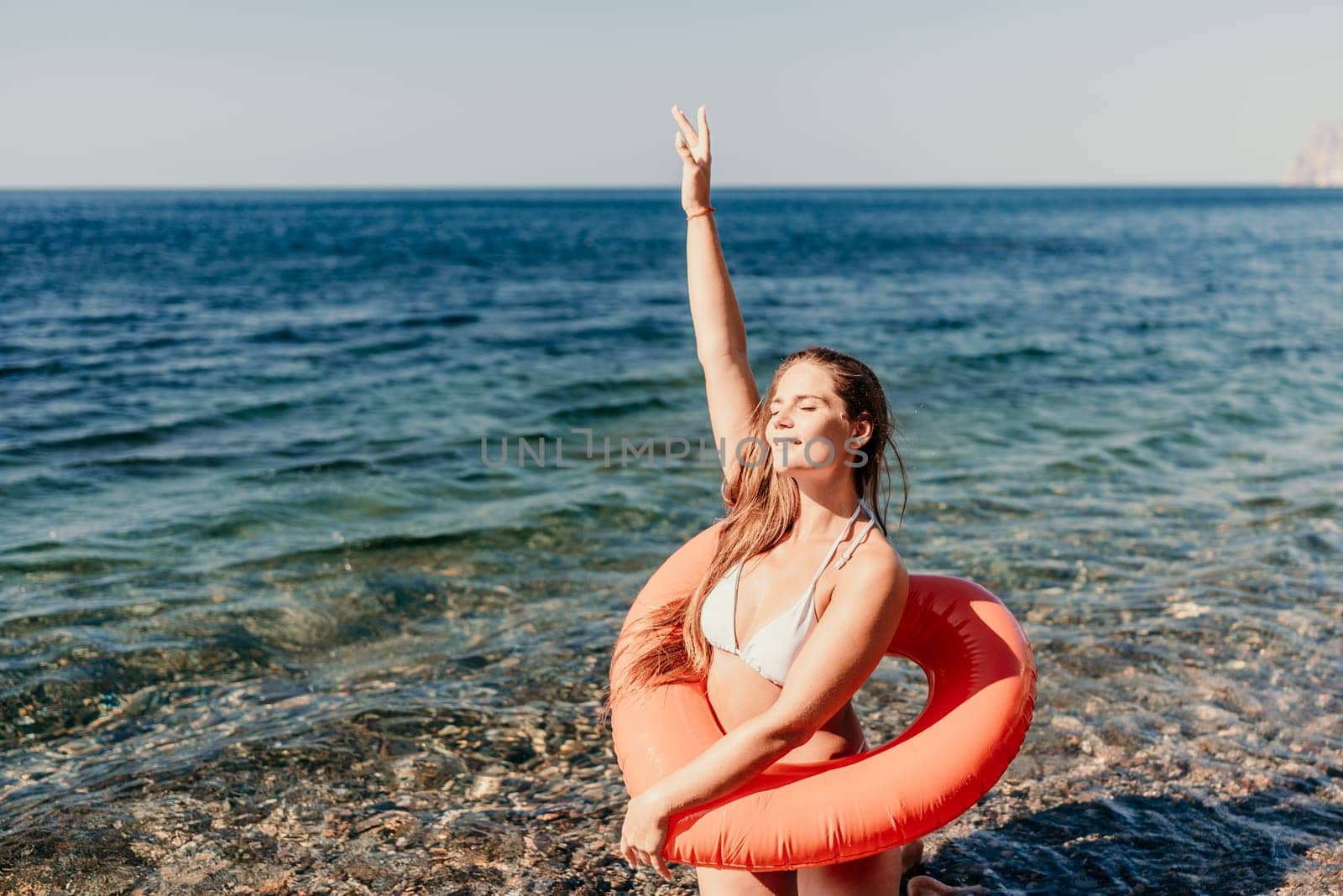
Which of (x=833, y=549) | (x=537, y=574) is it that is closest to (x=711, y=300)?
(x=833, y=549)

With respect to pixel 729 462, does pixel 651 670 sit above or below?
below

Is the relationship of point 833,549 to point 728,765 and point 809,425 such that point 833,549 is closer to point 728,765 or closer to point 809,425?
point 809,425

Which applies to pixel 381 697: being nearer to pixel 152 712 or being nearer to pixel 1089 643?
pixel 152 712

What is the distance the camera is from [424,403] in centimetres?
1253

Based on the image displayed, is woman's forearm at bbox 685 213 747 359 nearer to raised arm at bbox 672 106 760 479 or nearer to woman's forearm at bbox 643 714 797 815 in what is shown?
raised arm at bbox 672 106 760 479

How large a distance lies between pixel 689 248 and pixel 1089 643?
3.53 m

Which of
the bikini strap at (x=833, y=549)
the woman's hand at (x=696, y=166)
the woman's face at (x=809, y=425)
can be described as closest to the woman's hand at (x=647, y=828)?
the bikini strap at (x=833, y=549)

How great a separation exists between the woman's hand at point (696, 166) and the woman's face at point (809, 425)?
0.78 m

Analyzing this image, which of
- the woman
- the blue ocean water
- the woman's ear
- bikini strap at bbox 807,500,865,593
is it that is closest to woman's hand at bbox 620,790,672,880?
the woman

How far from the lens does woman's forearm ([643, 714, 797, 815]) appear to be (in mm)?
2406

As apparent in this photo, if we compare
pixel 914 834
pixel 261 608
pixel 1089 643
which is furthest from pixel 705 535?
pixel 261 608

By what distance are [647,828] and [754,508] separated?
2.88 ft

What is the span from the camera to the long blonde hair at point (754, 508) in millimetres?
2689

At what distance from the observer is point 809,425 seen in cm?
261
